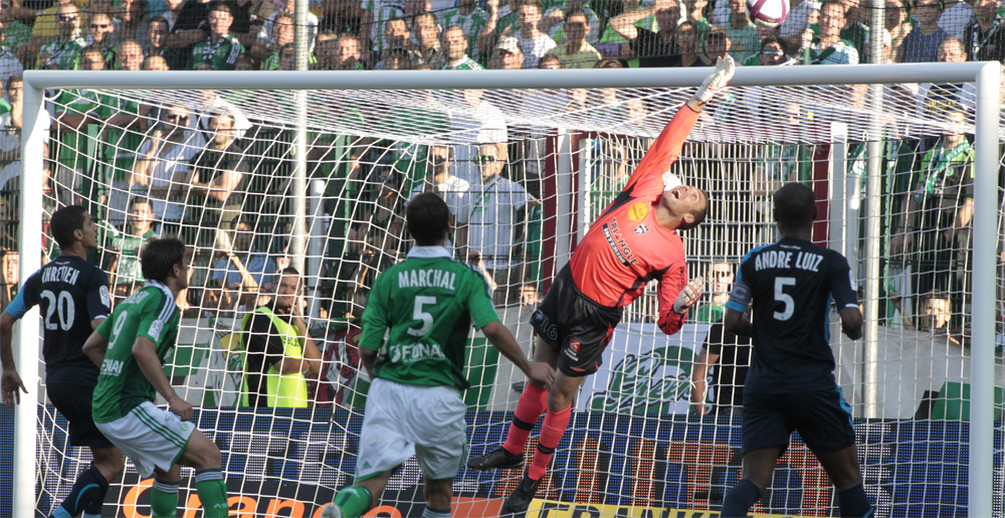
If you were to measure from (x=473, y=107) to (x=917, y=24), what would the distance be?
10.1ft

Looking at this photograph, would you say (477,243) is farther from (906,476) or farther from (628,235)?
(906,476)

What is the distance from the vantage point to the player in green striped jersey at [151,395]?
4852 mm

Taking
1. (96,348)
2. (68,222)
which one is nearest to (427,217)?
(96,348)

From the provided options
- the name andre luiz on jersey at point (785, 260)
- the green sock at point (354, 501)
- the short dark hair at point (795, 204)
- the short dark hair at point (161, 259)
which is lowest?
the green sock at point (354, 501)

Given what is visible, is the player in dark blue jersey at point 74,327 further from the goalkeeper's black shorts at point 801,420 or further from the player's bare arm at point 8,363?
the goalkeeper's black shorts at point 801,420

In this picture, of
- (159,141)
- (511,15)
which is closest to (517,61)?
(511,15)

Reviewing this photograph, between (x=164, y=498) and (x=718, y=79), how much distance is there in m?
3.40

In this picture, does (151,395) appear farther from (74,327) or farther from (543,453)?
(543,453)

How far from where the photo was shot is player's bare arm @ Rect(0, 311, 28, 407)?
5.39m

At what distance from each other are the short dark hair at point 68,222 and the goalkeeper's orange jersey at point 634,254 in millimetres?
2555

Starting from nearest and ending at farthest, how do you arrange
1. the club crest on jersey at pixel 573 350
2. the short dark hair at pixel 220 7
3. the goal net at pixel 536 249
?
the club crest on jersey at pixel 573 350 → the goal net at pixel 536 249 → the short dark hair at pixel 220 7

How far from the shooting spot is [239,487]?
648cm

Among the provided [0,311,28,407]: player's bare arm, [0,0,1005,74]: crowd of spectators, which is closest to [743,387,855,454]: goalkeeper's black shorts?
A: [0,0,1005,74]: crowd of spectators

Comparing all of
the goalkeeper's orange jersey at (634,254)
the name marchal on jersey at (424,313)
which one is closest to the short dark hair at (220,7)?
the goalkeeper's orange jersey at (634,254)
